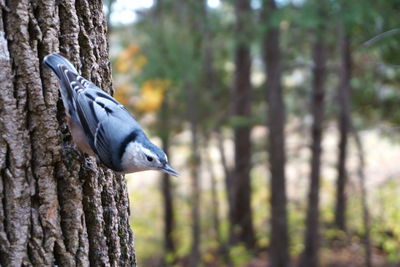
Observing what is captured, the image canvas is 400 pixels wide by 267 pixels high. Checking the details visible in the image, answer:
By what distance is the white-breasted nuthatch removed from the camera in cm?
223

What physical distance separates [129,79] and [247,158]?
13.0 feet

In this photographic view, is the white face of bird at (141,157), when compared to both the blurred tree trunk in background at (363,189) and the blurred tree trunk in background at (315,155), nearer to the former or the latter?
Answer: the blurred tree trunk in background at (363,189)

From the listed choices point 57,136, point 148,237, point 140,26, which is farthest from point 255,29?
point 57,136

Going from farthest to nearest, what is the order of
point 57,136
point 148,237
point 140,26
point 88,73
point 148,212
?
1. point 148,212
2. point 148,237
3. point 140,26
4. point 88,73
5. point 57,136

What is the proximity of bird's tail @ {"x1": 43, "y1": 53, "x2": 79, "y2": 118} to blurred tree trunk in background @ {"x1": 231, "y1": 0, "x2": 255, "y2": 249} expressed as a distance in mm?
8547

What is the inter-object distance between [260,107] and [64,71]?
11.4 meters

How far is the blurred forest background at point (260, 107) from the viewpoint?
28.3 feet

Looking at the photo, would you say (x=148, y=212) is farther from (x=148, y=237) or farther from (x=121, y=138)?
(x=121, y=138)

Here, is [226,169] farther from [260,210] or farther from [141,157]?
[141,157]

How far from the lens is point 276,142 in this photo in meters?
9.47

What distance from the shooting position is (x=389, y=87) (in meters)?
10.1

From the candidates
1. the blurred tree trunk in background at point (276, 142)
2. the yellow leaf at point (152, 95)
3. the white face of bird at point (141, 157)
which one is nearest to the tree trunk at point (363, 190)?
the blurred tree trunk in background at point (276, 142)

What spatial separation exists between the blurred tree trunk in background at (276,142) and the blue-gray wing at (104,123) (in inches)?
248

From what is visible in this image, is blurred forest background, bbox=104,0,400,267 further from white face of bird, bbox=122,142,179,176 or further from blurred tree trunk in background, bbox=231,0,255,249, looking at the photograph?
white face of bird, bbox=122,142,179,176
